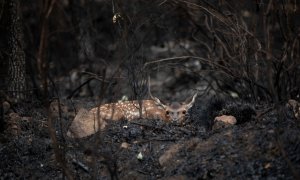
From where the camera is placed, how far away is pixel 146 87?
10.4 m

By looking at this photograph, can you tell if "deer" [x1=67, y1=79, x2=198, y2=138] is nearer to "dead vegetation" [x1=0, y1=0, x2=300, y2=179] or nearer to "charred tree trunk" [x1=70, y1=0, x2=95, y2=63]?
"dead vegetation" [x1=0, y1=0, x2=300, y2=179]

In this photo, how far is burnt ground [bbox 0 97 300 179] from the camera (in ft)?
23.8

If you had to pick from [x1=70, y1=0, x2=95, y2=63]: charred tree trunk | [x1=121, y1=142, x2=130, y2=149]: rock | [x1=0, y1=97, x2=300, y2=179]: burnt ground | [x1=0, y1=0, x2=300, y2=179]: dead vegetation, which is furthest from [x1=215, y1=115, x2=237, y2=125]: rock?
[x1=70, y1=0, x2=95, y2=63]: charred tree trunk

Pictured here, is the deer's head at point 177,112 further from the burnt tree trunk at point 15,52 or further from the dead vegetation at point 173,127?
the burnt tree trunk at point 15,52

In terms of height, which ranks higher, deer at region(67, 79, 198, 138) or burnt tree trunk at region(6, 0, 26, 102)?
burnt tree trunk at region(6, 0, 26, 102)

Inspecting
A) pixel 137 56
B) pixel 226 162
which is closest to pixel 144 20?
pixel 137 56

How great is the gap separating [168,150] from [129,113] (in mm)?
1463

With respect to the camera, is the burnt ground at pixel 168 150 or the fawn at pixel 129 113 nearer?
the burnt ground at pixel 168 150

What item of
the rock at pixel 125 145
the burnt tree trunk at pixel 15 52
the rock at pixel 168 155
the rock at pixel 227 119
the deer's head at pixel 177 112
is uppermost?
the burnt tree trunk at pixel 15 52

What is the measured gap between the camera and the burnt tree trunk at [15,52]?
35.7ft

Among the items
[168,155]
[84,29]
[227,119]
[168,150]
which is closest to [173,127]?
[227,119]

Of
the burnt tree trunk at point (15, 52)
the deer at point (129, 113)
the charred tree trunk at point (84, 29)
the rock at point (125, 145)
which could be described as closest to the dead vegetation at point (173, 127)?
the rock at point (125, 145)

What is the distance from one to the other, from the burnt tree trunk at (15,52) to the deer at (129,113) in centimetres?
205

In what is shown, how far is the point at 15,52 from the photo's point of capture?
10.9 m
